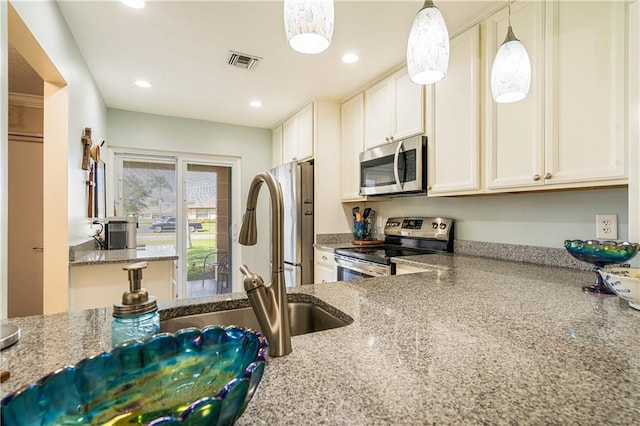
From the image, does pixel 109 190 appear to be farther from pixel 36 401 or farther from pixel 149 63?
pixel 36 401

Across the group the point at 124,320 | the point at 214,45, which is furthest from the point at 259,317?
the point at 214,45

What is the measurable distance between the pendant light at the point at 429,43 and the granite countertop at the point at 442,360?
0.76m

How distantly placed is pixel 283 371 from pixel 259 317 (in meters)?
0.14

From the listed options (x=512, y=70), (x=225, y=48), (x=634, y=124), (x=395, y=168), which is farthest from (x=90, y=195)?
(x=634, y=124)

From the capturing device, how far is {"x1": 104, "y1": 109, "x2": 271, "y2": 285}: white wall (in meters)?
3.72

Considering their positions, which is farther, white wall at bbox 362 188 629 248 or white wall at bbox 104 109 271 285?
white wall at bbox 104 109 271 285

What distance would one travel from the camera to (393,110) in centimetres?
265

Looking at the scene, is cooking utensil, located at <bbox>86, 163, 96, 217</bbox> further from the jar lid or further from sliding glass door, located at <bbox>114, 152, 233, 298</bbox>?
the jar lid

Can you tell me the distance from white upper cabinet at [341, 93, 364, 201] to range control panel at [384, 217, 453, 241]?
1.44 feet

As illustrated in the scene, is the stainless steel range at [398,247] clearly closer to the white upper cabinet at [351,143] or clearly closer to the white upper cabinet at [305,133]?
the white upper cabinet at [351,143]

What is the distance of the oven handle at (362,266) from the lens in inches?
87.3

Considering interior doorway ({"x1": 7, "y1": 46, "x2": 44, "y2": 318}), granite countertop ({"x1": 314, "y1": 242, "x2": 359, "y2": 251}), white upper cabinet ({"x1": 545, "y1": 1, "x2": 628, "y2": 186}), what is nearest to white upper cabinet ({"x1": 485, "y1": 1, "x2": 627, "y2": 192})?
white upper cabinet ({"x1": 545, "y1": 1, "x2": 628, "y2": 186})

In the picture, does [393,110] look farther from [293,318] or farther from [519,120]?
[293,318]

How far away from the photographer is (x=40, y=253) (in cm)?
315
